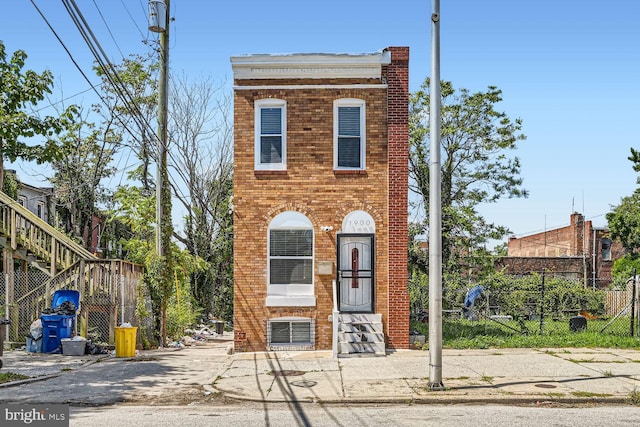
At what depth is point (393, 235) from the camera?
17.9 m

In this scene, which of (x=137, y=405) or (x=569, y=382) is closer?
(x=137, y=405)

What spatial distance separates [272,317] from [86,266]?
5.59 m

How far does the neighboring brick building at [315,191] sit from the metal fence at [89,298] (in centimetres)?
355

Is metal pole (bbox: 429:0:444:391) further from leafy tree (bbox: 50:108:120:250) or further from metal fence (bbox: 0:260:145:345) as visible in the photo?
leafy tree (bbox: 50:108:120:250)

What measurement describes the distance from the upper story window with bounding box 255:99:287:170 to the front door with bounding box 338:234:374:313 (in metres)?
2.71

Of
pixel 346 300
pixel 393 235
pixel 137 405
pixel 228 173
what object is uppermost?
pixel 228 173

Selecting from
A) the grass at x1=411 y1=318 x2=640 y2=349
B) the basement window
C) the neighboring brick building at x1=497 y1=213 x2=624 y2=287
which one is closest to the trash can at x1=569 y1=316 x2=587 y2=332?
the grass at x1=411 y1=318 x2=640 y2=349

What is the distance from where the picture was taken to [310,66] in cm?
1816

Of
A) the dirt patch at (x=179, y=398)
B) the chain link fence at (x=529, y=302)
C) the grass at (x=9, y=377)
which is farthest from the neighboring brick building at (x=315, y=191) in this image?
the chain link fence at (x=529, y=302)

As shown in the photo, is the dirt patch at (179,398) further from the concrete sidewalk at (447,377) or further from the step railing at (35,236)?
the step railing at (35,236)

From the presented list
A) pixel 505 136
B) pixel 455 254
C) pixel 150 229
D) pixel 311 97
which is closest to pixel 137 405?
pixel 311 97

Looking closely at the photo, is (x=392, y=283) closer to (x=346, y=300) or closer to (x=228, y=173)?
(x=346, y=300)

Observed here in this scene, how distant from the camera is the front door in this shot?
18.2m

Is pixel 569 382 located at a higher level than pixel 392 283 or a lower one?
lower
